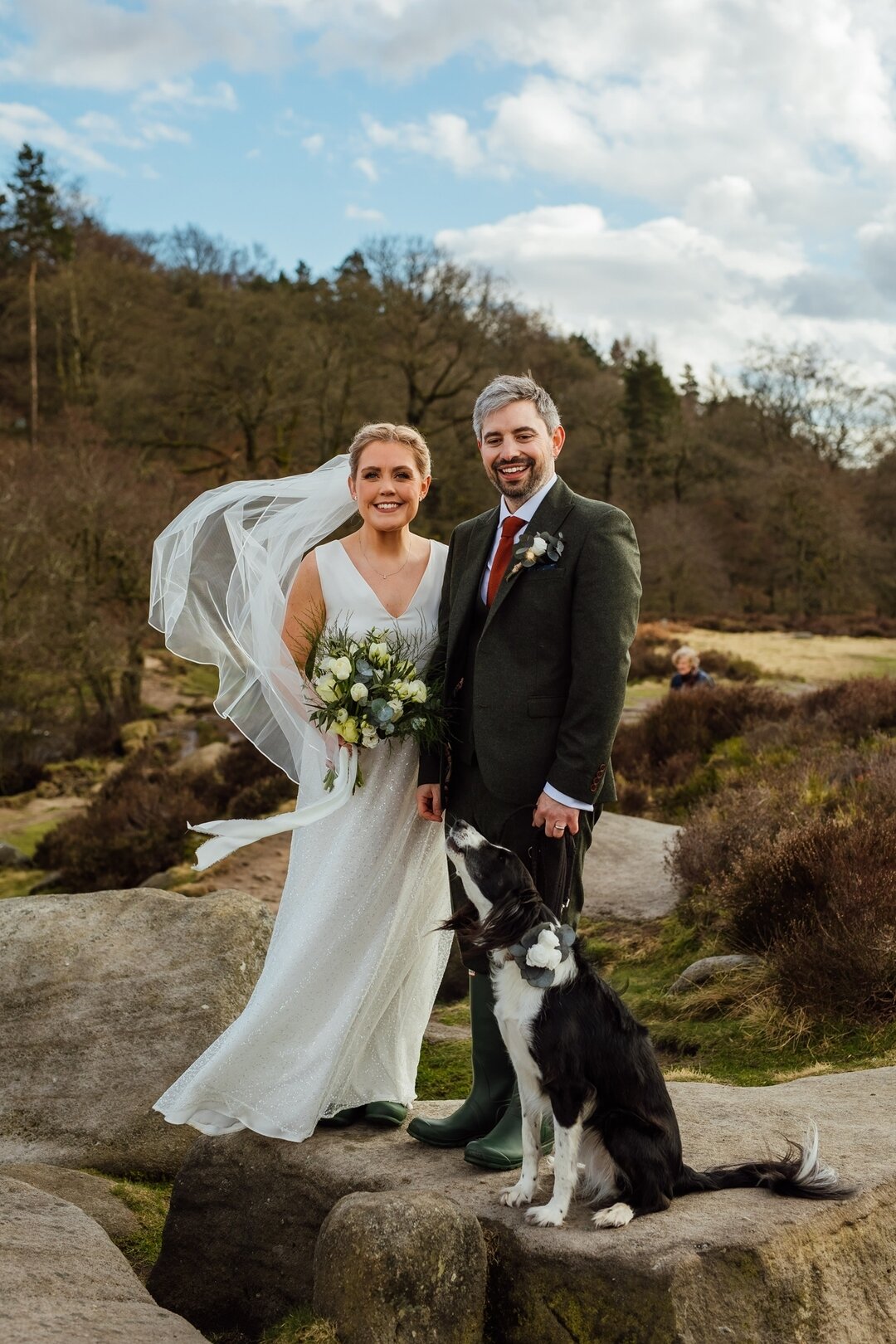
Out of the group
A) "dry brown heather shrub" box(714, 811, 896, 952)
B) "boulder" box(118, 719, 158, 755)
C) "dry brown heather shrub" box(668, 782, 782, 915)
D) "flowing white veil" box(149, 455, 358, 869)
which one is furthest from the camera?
"boulder" box(118, 719, 158, 755)

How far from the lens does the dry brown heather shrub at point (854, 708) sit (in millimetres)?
12609

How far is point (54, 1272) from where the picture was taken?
3.31m

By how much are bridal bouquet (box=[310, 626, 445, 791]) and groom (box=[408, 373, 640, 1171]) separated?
0.16 metres

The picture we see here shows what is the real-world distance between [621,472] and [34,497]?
23.7m

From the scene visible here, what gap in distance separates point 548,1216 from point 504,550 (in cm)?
199

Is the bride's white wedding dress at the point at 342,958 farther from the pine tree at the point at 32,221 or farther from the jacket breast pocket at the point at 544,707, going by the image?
the pine tree at the point at 32,221

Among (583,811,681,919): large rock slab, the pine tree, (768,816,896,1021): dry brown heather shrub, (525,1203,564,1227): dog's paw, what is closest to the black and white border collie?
(525,1203,564,1227): dog's paw

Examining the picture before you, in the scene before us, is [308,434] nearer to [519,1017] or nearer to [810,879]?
[810,879]

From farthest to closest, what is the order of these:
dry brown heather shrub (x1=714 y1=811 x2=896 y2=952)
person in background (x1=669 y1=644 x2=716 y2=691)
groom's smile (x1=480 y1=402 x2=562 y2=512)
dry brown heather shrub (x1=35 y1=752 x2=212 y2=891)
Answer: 1. person in background (x1=669 y1=644 x2=716 y2=691)
2. dry brown heather shrub (x1=35 y1=752 x2=212 y2=891)
3. dry brown heather shrub (x1=714 y1=811 x2=896 y2=952)
4. groom's smile (x1=480 y1=402 x2=562 y2=512)

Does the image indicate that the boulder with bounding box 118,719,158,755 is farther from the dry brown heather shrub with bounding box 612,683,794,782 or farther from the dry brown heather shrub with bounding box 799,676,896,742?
the dry brown heather shrub with bounding box 799,676,896,742

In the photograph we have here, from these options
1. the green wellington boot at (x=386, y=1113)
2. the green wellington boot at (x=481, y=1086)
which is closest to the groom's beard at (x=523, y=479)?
the green wellington boot at (x=481, y=1086)

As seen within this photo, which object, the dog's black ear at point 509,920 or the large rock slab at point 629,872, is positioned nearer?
the dog's black ear at point 509,920

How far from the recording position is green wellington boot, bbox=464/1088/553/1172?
12.4ft

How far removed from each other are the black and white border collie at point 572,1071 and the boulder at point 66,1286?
1.05 meters
